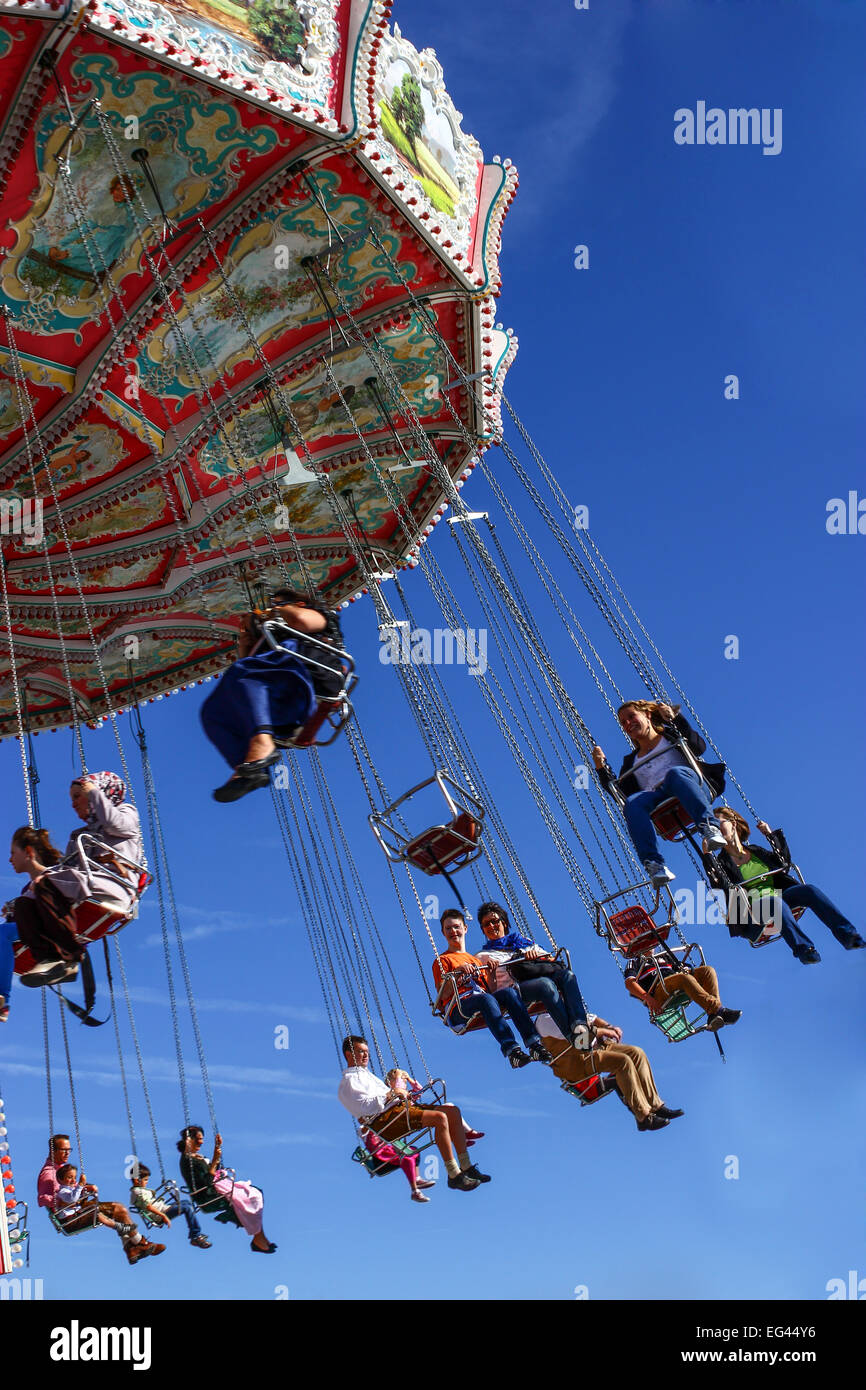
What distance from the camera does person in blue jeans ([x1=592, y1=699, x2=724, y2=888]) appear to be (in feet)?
30.4

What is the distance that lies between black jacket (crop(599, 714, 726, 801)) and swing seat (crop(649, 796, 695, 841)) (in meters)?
0.26

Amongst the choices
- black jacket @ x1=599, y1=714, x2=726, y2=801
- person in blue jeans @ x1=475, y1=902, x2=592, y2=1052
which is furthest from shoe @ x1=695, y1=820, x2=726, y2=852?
person in blue jeans @ x1=475, y1=902, x2=592, y2=1052

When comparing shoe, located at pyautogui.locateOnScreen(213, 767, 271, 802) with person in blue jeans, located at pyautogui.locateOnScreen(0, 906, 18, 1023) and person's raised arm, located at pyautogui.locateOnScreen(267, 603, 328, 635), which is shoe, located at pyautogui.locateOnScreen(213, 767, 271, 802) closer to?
person's raised arm, located at pyautogui.locateOnScreen(267, 603, 328, 635)

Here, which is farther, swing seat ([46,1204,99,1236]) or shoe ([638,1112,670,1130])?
swing seat ([46,1204,99,1236])

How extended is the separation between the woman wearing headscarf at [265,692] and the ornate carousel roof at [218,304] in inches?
77.2

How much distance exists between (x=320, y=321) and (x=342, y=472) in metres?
1.92

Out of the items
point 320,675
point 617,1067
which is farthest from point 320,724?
point 617,1067

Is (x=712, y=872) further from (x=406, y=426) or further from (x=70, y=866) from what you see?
(x=406, y=426)

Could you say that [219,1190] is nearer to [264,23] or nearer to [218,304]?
[218,304]

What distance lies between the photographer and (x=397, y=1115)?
33.1 feet

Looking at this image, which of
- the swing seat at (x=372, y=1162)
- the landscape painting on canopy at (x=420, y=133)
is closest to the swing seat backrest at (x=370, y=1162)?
the swing seat at (x=372, y=1162)

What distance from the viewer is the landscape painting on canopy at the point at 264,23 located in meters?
9.16

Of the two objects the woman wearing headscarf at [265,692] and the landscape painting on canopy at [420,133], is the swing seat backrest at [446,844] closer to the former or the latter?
the woman wearing headscarf at [265,692]

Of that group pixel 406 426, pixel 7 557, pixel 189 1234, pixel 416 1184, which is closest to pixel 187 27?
pixel 406 426
